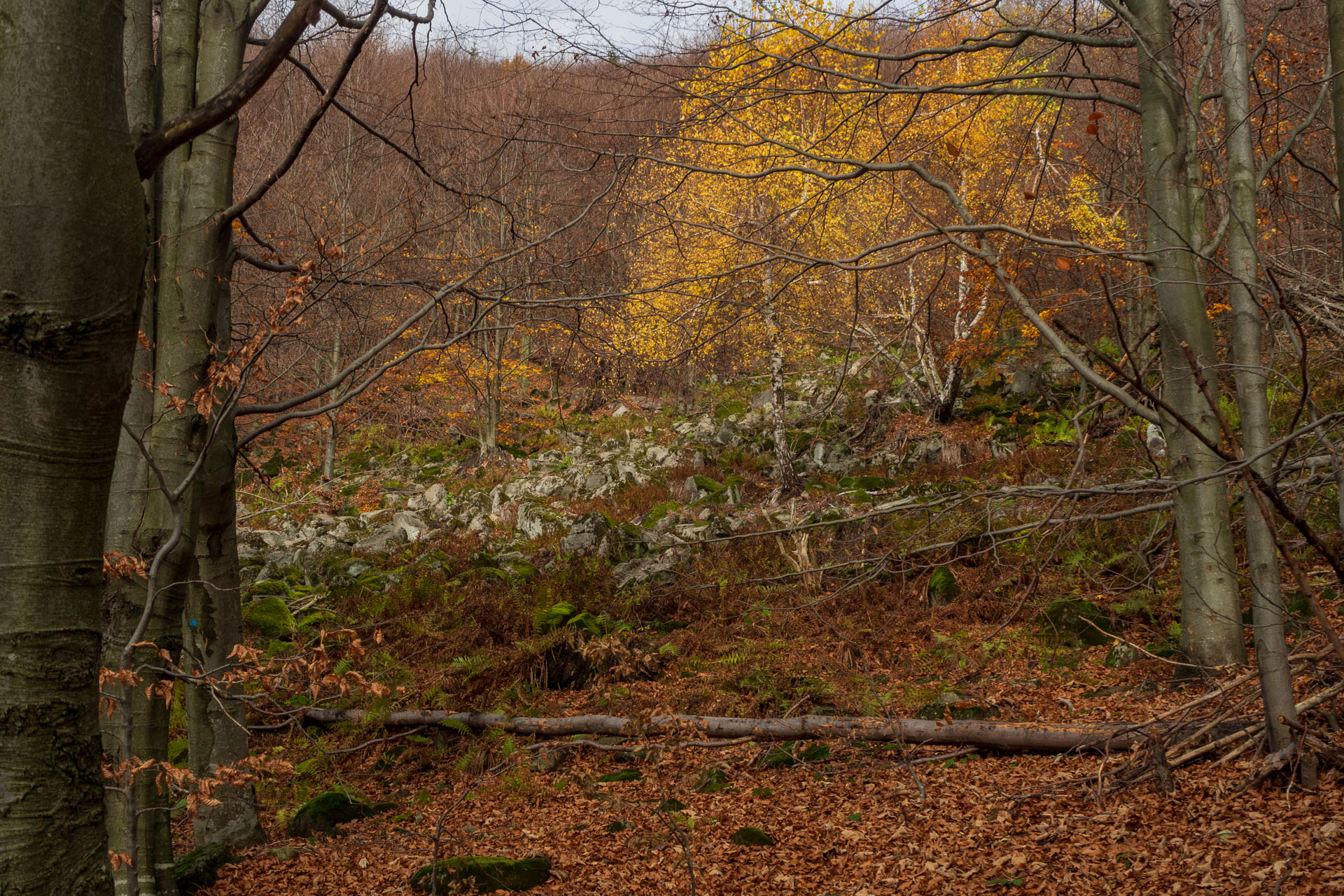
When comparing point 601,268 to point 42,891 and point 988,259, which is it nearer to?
point 988,259

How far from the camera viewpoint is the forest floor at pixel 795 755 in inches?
149

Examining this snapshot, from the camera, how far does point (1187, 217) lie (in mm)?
4754

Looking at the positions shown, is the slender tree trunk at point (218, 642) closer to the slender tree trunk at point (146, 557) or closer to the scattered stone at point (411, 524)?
the slender tree trunk at point (146, 557)

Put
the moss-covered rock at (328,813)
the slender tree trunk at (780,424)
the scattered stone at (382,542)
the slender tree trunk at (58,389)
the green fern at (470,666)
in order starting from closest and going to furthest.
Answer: the slender tree trunk at (58,389), the moss-covered rock at (328,813), the green fern at (470,666), the scattered stone at (382,542), the slender tree trunk at (780,424)

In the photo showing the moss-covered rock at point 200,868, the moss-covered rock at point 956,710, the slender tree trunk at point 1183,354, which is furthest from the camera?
the moss-covered rock at point 956,710

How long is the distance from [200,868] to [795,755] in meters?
3.62

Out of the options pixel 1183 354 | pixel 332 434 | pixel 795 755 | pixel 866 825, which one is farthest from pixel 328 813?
pixel 332 434

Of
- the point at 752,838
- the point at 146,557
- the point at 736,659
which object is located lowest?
the point at 752,838

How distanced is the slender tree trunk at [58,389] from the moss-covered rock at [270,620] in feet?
25.0

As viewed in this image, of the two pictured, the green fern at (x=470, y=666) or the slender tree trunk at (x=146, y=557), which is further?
the green fern at (x=470, y=666)

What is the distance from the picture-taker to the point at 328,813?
5.66 metres

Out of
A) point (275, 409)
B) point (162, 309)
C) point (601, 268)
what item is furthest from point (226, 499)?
point (601, 268)

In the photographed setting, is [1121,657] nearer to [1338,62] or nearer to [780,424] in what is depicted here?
[1338,62]

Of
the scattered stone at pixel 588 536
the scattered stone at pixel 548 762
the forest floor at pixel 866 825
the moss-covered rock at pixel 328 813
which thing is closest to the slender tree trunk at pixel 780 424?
the scattered stone at pixel 588 536
